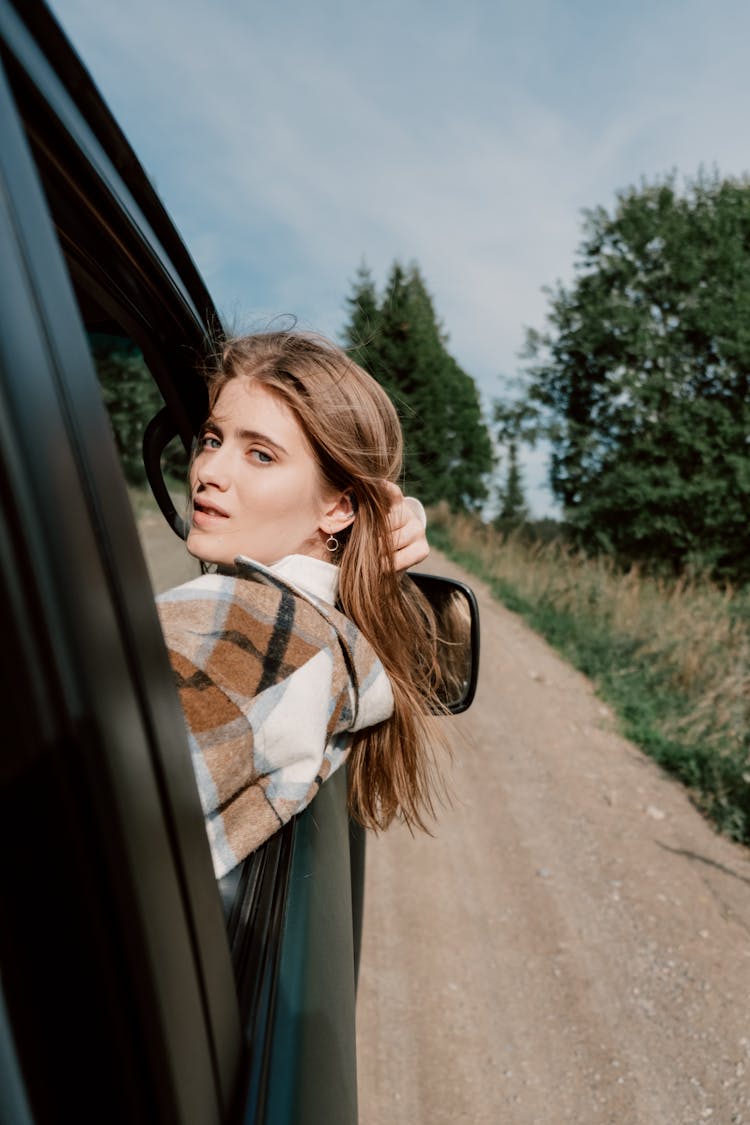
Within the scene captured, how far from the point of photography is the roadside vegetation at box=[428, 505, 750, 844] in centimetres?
515

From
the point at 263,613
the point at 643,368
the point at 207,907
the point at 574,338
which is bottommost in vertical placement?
the point at 207,907

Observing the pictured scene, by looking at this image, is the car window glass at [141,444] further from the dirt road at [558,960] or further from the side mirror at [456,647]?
the dirt road at [558,960]

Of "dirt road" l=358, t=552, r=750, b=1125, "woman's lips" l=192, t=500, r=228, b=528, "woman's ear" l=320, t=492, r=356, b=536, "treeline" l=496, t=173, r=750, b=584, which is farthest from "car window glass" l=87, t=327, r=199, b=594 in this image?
"treeline" l=496, t=173, r=750, b=584

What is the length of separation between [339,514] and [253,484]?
0.78ft

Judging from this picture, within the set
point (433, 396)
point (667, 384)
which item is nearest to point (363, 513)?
point (667, 384)

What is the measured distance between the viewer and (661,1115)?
2600 millimetres

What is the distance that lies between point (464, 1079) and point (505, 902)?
1.21 meters

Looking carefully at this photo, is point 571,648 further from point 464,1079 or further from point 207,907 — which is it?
point 207,907

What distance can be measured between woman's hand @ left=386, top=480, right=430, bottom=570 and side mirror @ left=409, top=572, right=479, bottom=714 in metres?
0.34

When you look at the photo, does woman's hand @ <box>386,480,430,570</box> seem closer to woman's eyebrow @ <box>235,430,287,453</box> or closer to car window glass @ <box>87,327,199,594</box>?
woman's eyebrow @ <box>235,430,287,453</box>

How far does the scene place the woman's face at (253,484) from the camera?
1521mm

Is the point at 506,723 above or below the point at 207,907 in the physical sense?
below

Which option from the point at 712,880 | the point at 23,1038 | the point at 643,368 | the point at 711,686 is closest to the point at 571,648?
the point at 711,686

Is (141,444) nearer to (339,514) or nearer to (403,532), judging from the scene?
(339,514)
